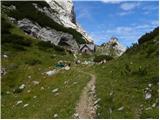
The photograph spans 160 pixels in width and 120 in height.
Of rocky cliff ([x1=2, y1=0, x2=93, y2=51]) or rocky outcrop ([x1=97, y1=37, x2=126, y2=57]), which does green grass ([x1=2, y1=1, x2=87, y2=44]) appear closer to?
rocky cliff ([x1=2, y1=0, x2=93, y2=51])

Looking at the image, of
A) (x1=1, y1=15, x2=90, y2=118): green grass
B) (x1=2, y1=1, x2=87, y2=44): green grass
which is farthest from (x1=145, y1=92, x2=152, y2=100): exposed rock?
(x1=2, y1=1, x2=87, y2=44): green grass

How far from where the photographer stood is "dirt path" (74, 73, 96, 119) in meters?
27.1

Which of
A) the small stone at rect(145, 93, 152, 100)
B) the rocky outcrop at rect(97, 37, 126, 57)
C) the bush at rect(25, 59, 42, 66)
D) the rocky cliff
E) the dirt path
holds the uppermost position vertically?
the rocky cliff

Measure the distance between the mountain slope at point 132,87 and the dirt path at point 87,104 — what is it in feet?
1.47

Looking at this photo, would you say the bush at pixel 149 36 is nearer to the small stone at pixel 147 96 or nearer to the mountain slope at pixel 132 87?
the mountain slope at pixel 132 87

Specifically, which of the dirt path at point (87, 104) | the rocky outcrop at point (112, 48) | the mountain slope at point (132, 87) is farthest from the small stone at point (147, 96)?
the rocky outcrop at point (112, 48)

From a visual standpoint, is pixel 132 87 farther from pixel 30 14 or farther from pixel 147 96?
pixel 30 14

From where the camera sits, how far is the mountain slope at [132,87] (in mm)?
26058

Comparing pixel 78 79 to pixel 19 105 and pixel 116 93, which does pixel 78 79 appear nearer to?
pixel 19 105

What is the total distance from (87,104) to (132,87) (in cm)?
349

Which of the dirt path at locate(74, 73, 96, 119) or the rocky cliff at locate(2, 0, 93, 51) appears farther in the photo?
Result: the rocky cliff at locate(2, 0, 93, 51)

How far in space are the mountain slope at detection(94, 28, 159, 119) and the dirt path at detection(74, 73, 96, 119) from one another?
45cm

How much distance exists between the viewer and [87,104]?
97.6ft

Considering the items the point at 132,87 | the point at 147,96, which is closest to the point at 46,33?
the point at 132,87
